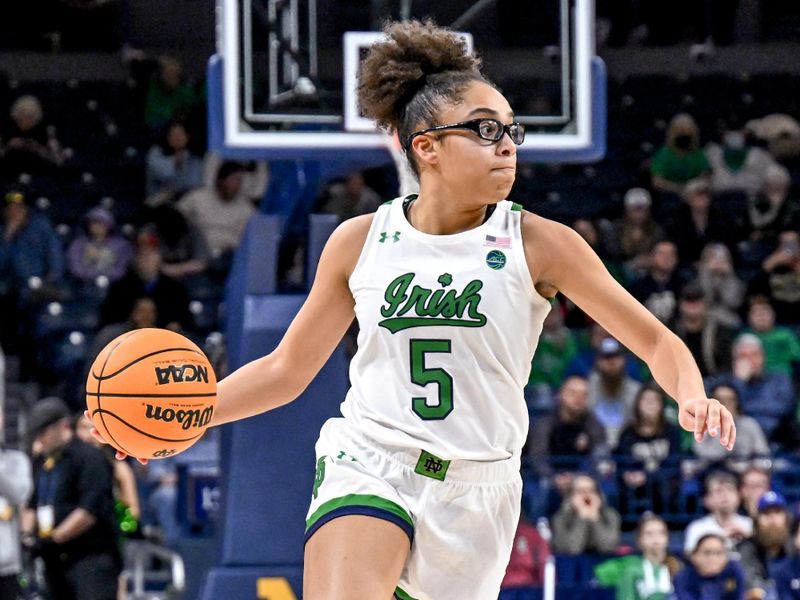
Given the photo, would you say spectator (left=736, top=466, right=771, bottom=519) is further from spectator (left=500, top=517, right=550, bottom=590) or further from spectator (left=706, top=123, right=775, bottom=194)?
spectator (left=706, top=123, right=775, bottom=194)

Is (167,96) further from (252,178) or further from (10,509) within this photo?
(10,509)

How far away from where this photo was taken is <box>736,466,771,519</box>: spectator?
9938mm

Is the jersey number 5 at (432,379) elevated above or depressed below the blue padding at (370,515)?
above

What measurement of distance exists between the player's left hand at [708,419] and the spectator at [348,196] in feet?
26.5

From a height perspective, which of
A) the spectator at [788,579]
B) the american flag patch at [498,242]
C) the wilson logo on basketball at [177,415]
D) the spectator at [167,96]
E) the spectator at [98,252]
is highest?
the spectator at [167,96]

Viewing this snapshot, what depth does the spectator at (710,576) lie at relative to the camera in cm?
909

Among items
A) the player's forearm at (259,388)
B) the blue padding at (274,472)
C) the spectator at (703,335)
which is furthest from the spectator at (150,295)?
the player's forearm at (259,388)

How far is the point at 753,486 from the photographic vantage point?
9.98 meters

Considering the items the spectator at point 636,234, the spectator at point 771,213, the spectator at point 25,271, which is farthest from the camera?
the spectator at point 771,213

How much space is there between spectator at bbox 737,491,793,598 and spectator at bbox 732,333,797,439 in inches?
74.3

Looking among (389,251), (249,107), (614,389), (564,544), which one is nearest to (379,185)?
(614,389)

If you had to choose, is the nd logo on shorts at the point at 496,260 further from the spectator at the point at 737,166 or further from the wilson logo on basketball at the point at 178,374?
the spectator at the point at 737,166

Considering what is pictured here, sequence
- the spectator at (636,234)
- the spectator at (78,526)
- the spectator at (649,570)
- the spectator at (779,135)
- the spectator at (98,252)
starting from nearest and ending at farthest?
the spectator at (78,526), the spectator at (649,570), the spectator at (636,234), the spectator at (98,252), the spectator at (779,135)

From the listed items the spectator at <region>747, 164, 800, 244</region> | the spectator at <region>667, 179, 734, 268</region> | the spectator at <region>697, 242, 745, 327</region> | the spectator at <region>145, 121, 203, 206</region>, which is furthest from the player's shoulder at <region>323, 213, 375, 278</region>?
the spectator at <region>747, 164, 800, 244</region>
